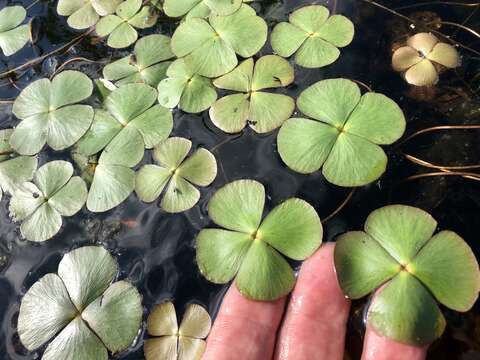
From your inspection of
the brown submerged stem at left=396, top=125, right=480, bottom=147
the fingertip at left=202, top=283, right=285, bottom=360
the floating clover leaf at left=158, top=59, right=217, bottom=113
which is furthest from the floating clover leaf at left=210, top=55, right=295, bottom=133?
the fingertip at left=202, top=283, right=285, bottom=360

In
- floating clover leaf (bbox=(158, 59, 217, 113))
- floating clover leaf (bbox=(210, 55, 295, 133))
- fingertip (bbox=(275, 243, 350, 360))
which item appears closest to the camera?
fingertip (bbox=(275, 243, 350, 360))

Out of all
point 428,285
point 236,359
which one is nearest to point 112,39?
point 236,359

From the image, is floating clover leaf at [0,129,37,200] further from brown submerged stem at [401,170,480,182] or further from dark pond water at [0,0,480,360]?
brown submerged stem at [401,170,480,182]

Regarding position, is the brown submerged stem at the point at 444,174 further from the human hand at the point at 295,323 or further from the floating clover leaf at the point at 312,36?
the floating clover leaf at the point at 312,36

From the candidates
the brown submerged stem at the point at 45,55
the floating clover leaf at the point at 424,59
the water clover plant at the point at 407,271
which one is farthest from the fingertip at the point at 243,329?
the brown submerged stem at the point at 45,55

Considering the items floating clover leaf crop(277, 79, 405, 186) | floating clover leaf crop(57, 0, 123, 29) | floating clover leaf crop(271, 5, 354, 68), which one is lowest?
floating clover leaf crop(277, 79, 405, 186)
